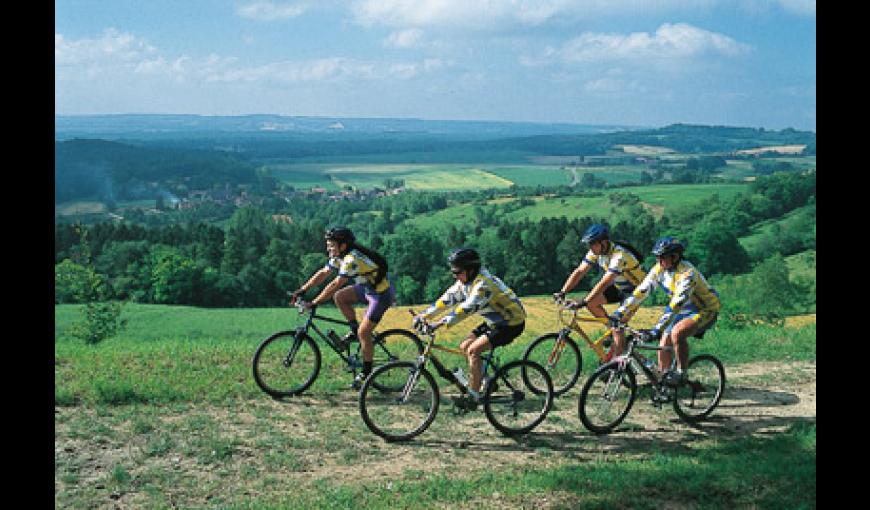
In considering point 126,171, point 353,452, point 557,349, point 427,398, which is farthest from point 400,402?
point 126,171

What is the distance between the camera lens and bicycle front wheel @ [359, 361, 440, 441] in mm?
8695

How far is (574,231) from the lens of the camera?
77438 mm

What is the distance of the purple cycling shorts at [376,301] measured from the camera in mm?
10141

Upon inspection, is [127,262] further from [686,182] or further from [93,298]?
[686,182]

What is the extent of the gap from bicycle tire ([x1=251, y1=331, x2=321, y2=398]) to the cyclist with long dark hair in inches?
22.6

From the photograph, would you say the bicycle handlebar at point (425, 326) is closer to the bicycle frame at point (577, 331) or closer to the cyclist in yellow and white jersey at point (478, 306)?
the cyclist in yellow and white jersey at point (478, 306)

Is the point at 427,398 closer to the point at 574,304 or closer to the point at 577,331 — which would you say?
the point at 574,304

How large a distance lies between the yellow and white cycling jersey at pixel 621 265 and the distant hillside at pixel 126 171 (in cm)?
15939

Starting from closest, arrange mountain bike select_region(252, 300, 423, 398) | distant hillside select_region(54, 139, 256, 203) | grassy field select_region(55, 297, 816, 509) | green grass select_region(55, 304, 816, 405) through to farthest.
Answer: grassy field select_region(55, 297, 816, 509), green grass select_region(55, 304, 816, 405), mountain bike select_region(252, 300, 423, 398), distant hillside select_region(54, 139, 256, 203)

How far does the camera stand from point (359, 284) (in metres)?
10.3

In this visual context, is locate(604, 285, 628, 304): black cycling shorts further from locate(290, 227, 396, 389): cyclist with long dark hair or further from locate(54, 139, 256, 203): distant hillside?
locate(54, 139, 256, 203): distant hillside

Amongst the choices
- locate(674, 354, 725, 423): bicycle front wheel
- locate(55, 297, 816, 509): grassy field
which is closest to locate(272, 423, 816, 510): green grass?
locate(55, 297, 816, 509): grassy field

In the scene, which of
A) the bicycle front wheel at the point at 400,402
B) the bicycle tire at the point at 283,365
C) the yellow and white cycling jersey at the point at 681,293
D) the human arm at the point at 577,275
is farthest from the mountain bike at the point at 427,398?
the human arm at the point at 577,275
